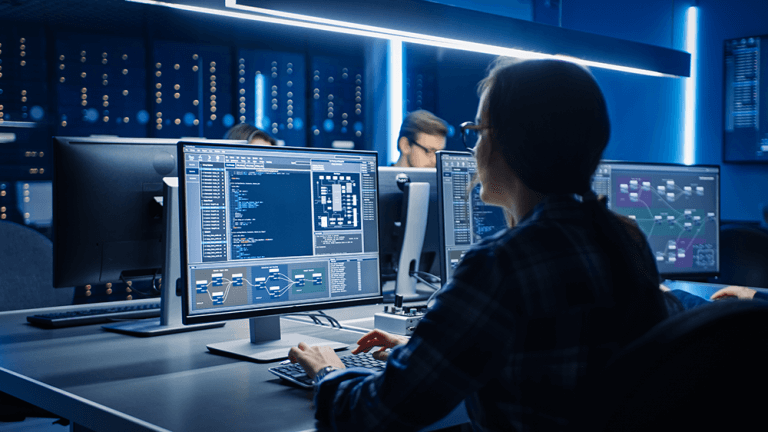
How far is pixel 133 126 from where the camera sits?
5160 mm

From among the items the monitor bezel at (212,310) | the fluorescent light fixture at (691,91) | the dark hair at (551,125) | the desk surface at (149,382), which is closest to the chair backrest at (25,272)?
the desk surface at (149,382)

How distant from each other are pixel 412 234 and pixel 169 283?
0.82 meters

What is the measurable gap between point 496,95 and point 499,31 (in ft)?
5.64

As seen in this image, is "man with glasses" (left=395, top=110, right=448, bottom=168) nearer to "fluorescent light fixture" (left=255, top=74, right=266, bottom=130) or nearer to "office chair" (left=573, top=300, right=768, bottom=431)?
"fluorescent light fixture" (left=255, top=74, right=266, bottom=130)

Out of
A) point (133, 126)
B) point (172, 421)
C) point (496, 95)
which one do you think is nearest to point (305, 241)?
point (172, 421)

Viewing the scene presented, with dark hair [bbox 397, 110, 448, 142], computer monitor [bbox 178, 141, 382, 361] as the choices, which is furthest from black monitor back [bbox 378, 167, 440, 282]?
dark hair [bbox 397, 110, 448, 142]

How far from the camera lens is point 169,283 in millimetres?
1711

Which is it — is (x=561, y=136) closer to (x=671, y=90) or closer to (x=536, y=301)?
(x=536, y=301)

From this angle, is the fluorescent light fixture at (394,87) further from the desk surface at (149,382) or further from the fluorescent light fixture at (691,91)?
the desk surface at (149,382)

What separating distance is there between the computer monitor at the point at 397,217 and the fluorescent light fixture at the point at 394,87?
2.40m

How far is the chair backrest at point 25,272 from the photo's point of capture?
2.17 metres

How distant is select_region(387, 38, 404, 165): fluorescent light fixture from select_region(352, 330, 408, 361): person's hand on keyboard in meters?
3.42

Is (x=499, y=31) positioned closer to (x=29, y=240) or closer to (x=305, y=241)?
(x=305, y=241)

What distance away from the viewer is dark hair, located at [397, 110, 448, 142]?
3426mm
